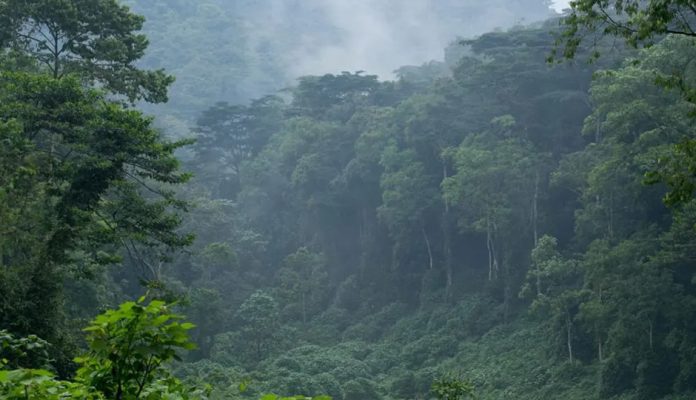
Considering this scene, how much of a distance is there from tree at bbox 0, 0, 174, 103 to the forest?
0.18 ft

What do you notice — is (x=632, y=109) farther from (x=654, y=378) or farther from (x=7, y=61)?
(x=7, y=61)

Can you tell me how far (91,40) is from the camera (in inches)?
645

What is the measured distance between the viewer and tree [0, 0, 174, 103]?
611 inches

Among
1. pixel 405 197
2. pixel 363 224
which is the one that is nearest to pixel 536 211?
pixel 405 197

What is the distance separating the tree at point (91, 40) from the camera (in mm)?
15531

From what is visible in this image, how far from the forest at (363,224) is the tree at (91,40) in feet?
0.18

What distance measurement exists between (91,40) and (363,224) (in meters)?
→ 25.2

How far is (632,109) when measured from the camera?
71.6ft

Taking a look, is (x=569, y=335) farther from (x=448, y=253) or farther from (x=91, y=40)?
(x=91, y=40)

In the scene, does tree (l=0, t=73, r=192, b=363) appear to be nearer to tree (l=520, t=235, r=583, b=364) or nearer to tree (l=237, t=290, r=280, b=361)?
tree (l=520, t=235, r=583, b=364)

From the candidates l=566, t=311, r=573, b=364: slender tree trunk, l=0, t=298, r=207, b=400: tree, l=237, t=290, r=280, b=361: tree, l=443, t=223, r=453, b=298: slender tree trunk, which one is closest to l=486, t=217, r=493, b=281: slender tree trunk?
l=443, t=223, r=453, b=298: slender tree trunk

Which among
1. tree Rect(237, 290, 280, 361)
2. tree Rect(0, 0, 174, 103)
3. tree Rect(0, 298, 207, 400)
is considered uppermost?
tree Rect(0, 0, 174, 103)

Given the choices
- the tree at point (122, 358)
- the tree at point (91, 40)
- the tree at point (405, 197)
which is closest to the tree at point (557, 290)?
the tree at point (405, 197)

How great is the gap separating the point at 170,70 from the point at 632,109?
191 ft
